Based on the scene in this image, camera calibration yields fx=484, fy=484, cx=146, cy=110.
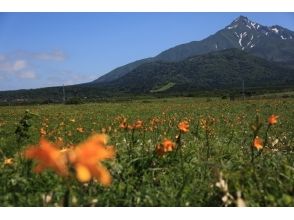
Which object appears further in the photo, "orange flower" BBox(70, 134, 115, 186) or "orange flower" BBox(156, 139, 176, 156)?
"orange flower" BBox(156, 139, 176, 156)

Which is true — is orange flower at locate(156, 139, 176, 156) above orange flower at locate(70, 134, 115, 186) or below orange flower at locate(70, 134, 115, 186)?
below

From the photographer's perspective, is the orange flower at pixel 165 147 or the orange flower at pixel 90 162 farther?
the orange flower at pixel 165 147

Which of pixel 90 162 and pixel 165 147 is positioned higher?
pixel 90 162

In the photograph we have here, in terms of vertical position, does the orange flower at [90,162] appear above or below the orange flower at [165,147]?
above

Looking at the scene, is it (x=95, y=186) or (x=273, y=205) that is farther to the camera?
(x=95, y=186)

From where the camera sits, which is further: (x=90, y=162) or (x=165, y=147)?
(x=165, y=147)
